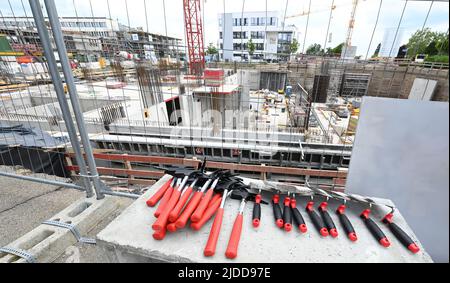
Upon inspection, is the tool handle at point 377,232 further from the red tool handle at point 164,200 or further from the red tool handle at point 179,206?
the red tool handle at point 164,200

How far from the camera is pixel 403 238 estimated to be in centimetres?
91

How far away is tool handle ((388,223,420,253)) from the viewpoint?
873mm

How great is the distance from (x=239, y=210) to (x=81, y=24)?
217 cm

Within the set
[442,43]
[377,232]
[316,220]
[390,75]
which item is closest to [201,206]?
[316,220]

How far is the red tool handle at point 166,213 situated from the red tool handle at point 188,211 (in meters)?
0.06

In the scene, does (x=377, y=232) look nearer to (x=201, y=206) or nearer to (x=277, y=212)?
(x=277, y=212)

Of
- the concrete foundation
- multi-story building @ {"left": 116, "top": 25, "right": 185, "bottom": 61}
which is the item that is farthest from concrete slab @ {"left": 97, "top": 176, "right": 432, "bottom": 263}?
multi-story building @ {"left": 116, "top": 25, "right": 185, "bottom": 61}

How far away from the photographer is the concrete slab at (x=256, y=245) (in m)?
0.88

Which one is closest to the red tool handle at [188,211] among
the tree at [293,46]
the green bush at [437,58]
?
the green bush at [437,58]

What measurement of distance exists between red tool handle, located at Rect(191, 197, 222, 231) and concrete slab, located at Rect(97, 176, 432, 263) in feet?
0.18

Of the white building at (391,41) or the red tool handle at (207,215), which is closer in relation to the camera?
the red tool handle at (207,215)

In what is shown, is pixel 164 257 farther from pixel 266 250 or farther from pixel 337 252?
pixel 337 252

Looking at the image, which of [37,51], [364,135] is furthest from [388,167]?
[37,51]
